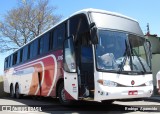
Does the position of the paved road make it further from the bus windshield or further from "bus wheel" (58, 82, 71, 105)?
the bus windshield

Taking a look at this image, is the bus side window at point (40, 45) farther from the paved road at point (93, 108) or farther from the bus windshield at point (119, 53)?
the bus windshield at point (119, 53)

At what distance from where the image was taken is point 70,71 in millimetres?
11586

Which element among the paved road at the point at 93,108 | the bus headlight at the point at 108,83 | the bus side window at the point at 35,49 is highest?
the bus side window at the point at 35,49

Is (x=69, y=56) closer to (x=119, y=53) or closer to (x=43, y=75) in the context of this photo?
(x=119, y=53)

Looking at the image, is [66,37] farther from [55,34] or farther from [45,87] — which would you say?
[45,87]

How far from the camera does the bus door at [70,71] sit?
11.3 meters

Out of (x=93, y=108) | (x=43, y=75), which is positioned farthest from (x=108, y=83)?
(x=43, y=75)

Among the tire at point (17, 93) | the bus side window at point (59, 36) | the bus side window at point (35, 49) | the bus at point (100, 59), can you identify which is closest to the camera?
the bus at point (100, 59)

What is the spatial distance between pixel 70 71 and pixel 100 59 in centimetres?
165

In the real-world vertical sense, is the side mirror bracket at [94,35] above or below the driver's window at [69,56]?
above

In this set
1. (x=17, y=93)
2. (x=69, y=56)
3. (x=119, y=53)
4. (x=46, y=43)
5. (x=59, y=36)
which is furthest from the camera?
(x=17, y=93)

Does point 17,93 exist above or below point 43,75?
below

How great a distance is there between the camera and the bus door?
1132 cm

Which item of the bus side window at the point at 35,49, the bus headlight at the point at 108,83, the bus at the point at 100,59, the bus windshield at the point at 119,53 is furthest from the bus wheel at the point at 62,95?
the bus side window at the point at 35,49
